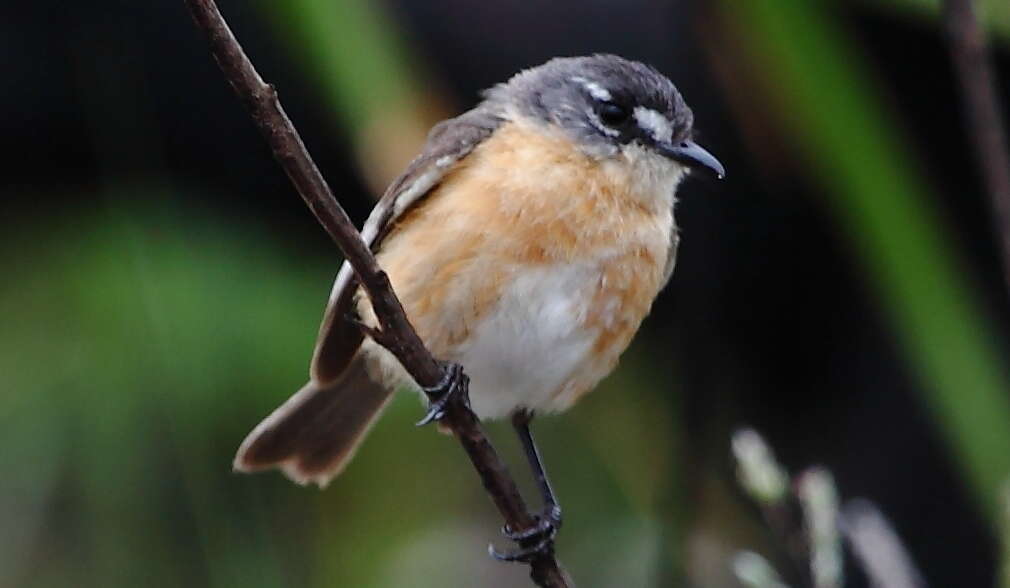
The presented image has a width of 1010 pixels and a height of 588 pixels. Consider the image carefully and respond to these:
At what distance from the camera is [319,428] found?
3076mm

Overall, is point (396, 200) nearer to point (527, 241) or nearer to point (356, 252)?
point (527, 241)

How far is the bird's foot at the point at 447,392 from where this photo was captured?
2.35 m

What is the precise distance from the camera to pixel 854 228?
108 inches

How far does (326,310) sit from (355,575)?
51 cm

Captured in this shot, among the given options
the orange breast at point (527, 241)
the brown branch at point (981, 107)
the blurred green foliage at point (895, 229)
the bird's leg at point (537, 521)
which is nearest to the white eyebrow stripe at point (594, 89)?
the orange breast at point (527, 241)

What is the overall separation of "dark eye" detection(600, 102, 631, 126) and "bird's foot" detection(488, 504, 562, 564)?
782mm

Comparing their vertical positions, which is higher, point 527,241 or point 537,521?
point 527,241

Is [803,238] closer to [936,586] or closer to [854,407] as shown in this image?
[854,407]

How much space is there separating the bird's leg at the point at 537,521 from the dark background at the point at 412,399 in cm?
20

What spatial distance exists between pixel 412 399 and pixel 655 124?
93cm

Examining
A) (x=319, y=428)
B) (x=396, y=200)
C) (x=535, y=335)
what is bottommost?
(x=319, y=428)

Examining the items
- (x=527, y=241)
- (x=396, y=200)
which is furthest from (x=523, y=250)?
(x=396, y=200)

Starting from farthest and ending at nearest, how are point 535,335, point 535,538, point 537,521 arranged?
1. point 535,335
2. point 537,521
3. point 535,538

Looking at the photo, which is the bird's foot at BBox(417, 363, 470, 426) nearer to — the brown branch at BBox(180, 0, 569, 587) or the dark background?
the brown branch at BBox(180, 0, 569, 587)
